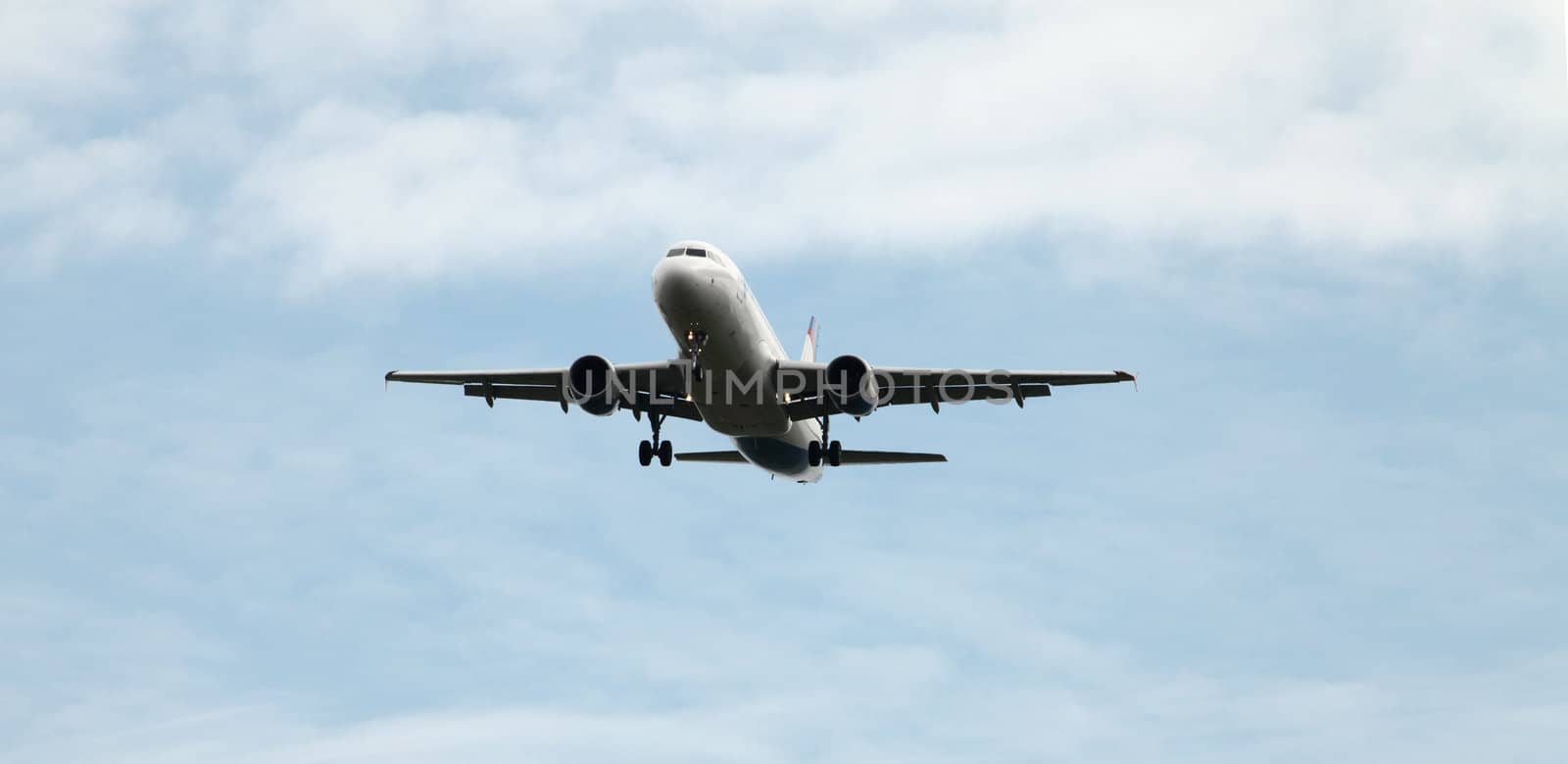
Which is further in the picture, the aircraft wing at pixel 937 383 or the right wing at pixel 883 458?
the right wing at pixel 883 458

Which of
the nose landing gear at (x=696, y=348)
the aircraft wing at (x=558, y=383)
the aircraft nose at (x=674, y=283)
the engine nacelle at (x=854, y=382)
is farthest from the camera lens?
the aircraft wing at (x=558, y=383)

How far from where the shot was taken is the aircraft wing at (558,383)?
48.3 meters

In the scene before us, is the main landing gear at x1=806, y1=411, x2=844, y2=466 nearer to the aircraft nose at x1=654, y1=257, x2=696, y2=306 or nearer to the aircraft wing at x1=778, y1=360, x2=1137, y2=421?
the aircraft wing at x1=778, y1=360, x2=1137, y2=421

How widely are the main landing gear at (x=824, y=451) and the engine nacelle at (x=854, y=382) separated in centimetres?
297

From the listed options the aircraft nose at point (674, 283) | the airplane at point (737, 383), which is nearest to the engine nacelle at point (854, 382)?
the airplane at point (737, 383)

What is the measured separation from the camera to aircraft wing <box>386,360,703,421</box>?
48.3 metres

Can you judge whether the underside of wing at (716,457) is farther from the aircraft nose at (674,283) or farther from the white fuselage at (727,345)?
the aircraft nose at (674,283)

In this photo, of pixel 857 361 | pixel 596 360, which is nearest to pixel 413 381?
pixel 596 360

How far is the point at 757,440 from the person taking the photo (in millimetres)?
50500

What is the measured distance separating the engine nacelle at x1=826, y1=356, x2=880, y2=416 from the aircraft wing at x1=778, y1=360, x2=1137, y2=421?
0.35 m

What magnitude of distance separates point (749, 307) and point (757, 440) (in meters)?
5.42

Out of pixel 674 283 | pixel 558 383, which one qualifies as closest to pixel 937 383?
pixel 674 283

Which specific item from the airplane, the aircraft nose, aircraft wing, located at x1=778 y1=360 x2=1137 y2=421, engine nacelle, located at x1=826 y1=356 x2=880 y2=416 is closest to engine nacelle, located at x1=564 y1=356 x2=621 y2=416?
the airplane

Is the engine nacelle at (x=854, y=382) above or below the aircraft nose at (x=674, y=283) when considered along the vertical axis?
below
